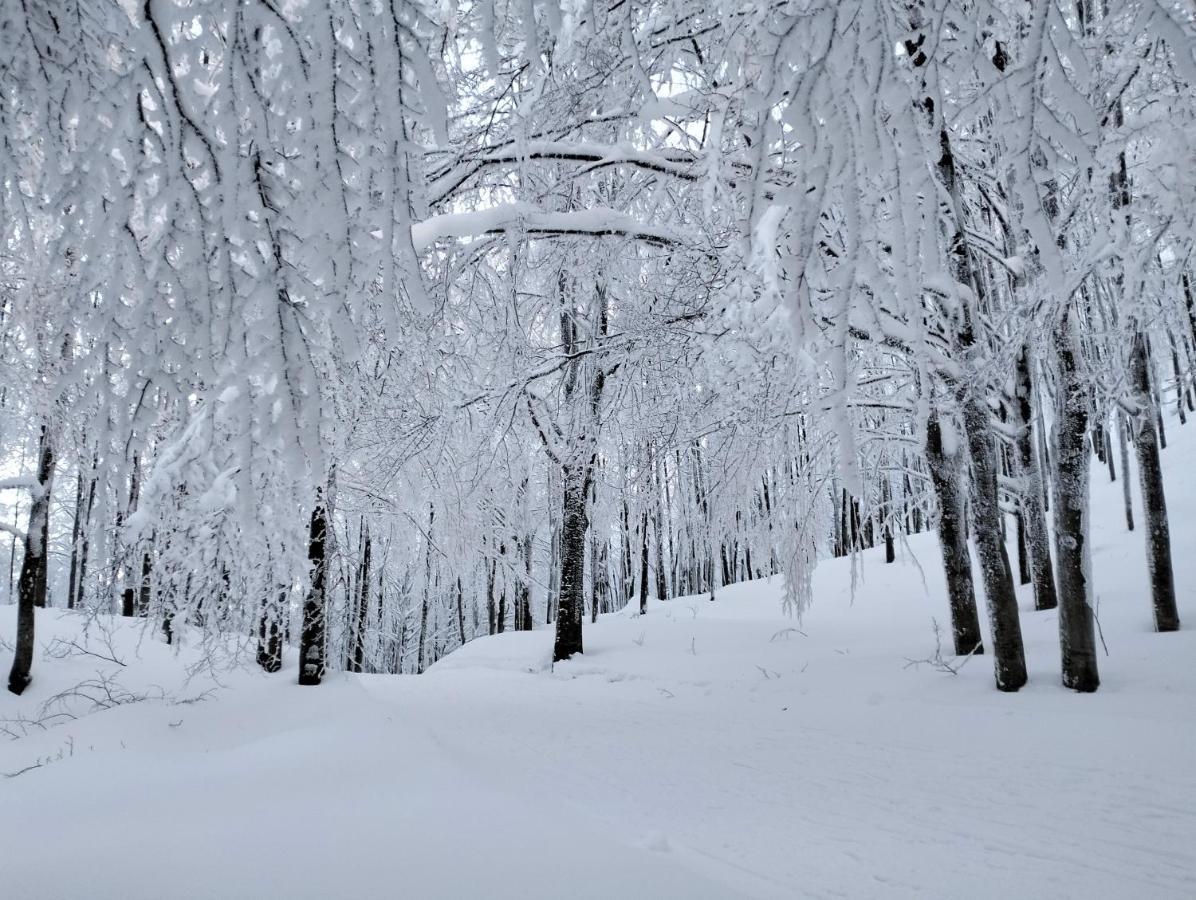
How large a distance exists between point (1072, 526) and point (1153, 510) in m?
2.78

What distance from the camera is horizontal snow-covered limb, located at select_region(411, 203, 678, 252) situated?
445 cm

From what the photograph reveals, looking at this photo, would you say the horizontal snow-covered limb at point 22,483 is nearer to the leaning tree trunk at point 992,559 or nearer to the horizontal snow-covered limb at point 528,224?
the horizontal snow-covered limb at point 528,224

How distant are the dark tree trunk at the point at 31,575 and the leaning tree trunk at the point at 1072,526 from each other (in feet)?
39.0

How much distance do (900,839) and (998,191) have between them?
224 inches

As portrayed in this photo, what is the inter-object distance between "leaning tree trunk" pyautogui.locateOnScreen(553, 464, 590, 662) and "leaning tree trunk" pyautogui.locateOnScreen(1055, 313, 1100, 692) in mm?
6378

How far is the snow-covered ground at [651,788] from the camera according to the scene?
109 inches

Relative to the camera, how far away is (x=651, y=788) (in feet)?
14.1

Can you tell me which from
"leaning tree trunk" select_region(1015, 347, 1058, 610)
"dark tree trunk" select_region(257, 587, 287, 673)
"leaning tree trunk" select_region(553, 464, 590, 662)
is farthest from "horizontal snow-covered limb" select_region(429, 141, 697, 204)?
"leaning tree trunk" select_region(553, 464, 590, 662)

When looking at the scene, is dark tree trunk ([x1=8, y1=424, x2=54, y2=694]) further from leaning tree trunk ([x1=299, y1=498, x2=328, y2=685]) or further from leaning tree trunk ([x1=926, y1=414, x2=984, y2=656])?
leaning tree trunk ([x1=926, y1=414, x2=984, y2=656])

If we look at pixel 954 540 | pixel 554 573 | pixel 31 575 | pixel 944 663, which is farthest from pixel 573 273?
pixel 554 573

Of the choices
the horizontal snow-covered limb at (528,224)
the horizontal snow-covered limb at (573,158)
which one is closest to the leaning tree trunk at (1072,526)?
the horizontal snow-covered limb at (573,158)

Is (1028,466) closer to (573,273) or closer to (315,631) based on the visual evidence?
(573,273)

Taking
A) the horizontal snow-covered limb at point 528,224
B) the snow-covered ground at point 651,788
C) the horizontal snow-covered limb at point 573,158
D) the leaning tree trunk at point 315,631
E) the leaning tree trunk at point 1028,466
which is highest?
the horizontal snow-covered limb at point 573,158

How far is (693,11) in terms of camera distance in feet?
12.6
